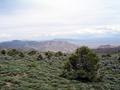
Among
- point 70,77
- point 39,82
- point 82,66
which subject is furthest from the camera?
point 82,66

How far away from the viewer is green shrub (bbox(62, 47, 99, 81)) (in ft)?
82.6

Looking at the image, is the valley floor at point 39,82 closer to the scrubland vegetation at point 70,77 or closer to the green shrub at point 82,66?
the scrubland vegetation at point 70,77

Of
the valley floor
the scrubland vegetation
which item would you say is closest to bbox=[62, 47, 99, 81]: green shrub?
the scrubland vegetation

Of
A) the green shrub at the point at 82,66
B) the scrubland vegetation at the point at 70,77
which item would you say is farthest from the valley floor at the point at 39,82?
the green shrub at the point at 82,66

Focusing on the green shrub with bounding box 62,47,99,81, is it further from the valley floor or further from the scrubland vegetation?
the valley floor

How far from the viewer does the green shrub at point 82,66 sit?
25188mm

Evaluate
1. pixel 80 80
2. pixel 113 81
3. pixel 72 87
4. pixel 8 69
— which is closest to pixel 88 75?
pixel 80 80

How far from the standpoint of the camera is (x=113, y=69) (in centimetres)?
3244

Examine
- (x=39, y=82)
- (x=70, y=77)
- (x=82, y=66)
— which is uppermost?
(x=82, y=66)

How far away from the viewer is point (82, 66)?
26.1m

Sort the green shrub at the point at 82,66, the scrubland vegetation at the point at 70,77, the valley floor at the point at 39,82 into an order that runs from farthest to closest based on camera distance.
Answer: the green shrub at the point at 82,66
the scrubland vegetation at the point at 70,77
the valley floor at the point at 39,82

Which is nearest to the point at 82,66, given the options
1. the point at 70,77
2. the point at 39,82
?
the point at 70,77

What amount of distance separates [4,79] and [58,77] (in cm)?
534

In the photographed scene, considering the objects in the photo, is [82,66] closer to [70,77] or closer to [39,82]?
[70,77]
